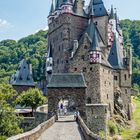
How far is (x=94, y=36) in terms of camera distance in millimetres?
59938

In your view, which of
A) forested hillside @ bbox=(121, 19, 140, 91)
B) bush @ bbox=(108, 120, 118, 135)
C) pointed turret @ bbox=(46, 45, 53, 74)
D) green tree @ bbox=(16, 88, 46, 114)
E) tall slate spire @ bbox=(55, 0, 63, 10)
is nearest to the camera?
bush @ bbox=(108, 120, 118, 135)

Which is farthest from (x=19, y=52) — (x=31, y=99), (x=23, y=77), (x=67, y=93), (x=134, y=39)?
(x=67, y=93)

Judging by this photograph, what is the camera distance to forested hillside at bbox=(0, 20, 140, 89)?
129750mm

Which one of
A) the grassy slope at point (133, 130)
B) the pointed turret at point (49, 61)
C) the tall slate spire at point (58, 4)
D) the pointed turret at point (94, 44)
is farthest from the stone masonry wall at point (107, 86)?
the tall slate spire at point (58, 4)

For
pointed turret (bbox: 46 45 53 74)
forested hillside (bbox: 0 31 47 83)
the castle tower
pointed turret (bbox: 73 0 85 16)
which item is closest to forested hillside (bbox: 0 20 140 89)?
forested hillside (bbox: 0 31 47 83)

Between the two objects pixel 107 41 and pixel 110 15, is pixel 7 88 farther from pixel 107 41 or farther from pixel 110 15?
pixel 110 15

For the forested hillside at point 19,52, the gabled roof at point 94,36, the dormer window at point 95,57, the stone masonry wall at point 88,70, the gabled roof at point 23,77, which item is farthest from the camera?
the forested hillside at point 19,52

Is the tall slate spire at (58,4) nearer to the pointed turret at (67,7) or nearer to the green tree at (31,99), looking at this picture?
the pointed turret at (67,7)

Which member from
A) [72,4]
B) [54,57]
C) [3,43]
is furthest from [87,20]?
[3,43]

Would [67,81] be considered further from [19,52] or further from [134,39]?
[19,52]

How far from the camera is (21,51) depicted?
502 ft

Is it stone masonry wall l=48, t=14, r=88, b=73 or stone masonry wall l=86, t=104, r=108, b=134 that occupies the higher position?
stone masonry wall l=48, t=14, r=88, b=73

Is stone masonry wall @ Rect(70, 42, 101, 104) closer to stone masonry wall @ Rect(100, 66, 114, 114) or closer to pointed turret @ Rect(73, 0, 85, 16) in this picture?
stone masonry wall @ Rect(100, 66, 114, 114)

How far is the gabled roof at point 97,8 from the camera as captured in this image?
68.9 metres
